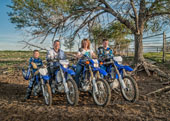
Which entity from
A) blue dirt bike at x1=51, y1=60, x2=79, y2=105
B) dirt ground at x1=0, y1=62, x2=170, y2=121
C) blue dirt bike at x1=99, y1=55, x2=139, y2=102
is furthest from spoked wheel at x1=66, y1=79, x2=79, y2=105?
blue dirt bike at x1=99, y1=55, x2=139, y2=102

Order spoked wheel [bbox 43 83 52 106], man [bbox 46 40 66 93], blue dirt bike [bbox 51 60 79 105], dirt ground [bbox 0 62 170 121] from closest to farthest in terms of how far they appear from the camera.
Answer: dirt ground [bbox 0 62 170 121] < blue dirt bike [bbox 51 60 79 105] < spoked wheel [bbox 43 83 52 106] < man [bbox 46 40 66 93]

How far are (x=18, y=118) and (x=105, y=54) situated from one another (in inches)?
110

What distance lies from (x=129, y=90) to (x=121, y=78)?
1.28 feet

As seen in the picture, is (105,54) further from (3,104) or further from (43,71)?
(3,104)

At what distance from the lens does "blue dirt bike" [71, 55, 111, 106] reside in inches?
147

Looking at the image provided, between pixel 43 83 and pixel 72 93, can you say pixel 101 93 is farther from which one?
pixel 43 83

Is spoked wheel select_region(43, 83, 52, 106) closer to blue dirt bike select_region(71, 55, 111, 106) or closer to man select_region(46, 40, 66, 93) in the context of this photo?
man select_region(46, 40, 66, 93)

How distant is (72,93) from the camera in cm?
401

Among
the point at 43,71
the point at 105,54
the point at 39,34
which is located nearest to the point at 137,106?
the point at 105,54

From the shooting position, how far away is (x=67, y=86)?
4.02m

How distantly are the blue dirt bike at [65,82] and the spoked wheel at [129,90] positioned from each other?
128 cm

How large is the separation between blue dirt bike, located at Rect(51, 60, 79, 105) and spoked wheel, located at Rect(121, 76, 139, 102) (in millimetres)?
1276

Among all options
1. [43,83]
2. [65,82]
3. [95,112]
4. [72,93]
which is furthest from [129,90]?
[43,83]

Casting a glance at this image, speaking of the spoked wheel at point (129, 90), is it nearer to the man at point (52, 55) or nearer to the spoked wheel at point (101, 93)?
the spoked wheel at point (101, 93)
